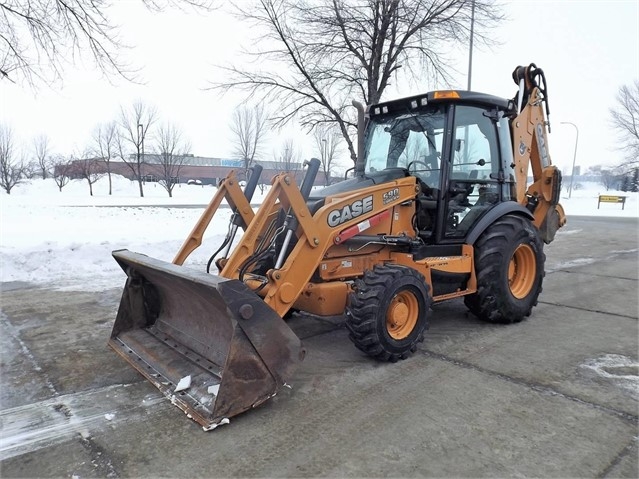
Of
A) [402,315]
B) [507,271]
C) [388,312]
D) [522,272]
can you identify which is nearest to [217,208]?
[388,312]

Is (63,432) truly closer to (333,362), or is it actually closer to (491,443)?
(333,362)

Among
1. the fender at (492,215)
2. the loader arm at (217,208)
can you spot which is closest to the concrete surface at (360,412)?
the fender at (492,215)

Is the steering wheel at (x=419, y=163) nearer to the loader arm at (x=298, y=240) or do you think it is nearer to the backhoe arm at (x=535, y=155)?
the loader arm at (x=298, y=240)

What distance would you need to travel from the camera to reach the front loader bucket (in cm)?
323

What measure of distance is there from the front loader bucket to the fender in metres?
2.75

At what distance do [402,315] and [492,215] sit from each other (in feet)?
6.21

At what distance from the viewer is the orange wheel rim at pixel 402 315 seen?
14.2ft

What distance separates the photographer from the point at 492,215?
5.46 metres

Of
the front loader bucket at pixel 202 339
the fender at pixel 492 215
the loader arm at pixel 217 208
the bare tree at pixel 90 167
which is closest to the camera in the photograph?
the front loader bucket at pixel 202 339

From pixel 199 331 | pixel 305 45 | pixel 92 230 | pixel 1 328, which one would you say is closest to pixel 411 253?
pixel 199 331

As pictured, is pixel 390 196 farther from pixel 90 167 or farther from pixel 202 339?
pixel 90 167

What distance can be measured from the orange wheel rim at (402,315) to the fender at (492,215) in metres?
1.33

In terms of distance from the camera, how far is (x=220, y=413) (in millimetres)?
3152

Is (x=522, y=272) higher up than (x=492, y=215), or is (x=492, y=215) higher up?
(x=492, y=215)
